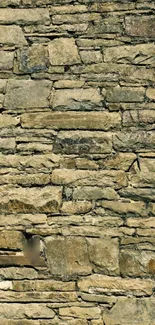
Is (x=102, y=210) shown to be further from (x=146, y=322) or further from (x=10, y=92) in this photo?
(x=10, y=92)

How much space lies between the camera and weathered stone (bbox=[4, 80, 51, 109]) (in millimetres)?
3059

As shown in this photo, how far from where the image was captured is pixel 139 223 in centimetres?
290

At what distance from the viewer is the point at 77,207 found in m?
2.93

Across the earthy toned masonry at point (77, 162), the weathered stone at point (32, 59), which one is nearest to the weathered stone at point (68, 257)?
the earthy toned masonry at point (77, 162)

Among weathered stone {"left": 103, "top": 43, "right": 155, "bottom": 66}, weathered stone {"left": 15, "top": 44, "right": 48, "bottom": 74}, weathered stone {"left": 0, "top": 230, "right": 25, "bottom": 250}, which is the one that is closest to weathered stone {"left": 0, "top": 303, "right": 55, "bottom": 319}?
weathered stone {"left": 0, "top": 230, "right": 25, "bottom": 250}

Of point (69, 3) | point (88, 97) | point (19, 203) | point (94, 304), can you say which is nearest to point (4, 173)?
point (19, 203)

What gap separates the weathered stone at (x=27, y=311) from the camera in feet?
9.45

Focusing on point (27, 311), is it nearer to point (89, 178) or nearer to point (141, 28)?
point (89, 178)

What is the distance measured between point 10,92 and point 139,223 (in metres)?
1.15

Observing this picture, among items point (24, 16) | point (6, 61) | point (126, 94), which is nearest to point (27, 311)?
point (126, 94)

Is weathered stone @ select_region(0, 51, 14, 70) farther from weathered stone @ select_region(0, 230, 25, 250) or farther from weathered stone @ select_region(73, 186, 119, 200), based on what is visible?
weathered stone @ select_region(0, 230, 25, 250)

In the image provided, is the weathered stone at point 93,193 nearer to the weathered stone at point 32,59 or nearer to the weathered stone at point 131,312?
the weathered stone at point 131,312

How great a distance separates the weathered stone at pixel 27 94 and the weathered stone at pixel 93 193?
0.58 meters

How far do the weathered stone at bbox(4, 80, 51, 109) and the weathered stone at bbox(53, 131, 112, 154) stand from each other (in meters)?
0.25
